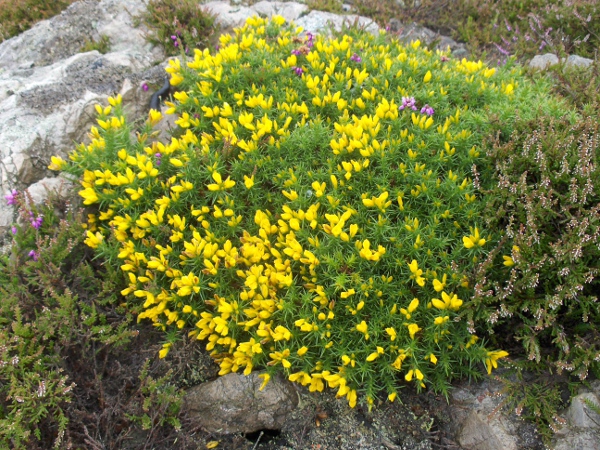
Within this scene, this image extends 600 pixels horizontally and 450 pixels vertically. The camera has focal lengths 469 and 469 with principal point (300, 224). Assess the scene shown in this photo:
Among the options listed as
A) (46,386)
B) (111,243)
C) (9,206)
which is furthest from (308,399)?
(9,206)

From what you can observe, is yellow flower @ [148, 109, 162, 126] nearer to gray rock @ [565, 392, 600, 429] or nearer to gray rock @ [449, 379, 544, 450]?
gray rock @ [449, 379, 544, 450]

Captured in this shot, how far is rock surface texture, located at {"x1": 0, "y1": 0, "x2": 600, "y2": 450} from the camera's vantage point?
279cm

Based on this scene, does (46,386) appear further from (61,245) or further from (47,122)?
(47,122)

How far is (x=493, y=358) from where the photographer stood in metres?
2.81

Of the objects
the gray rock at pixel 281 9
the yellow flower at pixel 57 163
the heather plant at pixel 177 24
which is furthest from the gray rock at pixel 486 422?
the gray rock at pixel 281 9

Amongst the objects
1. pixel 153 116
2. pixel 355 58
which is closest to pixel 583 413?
pixel 355 58

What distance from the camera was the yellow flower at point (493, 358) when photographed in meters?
2.75

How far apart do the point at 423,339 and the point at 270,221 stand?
1.35 metres

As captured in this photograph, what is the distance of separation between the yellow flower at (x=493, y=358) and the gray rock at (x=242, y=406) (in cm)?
121

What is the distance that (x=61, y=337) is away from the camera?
3.04 metres

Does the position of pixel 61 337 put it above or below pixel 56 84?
below

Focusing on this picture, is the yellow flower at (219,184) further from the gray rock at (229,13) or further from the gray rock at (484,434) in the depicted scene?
the gray rock at (229,13)

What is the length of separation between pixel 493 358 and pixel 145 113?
153 inches

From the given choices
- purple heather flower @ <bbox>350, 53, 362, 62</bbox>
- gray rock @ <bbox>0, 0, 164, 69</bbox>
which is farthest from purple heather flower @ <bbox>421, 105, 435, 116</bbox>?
gray rock @ <bbox>0, 0, 164, 69</bbox>
